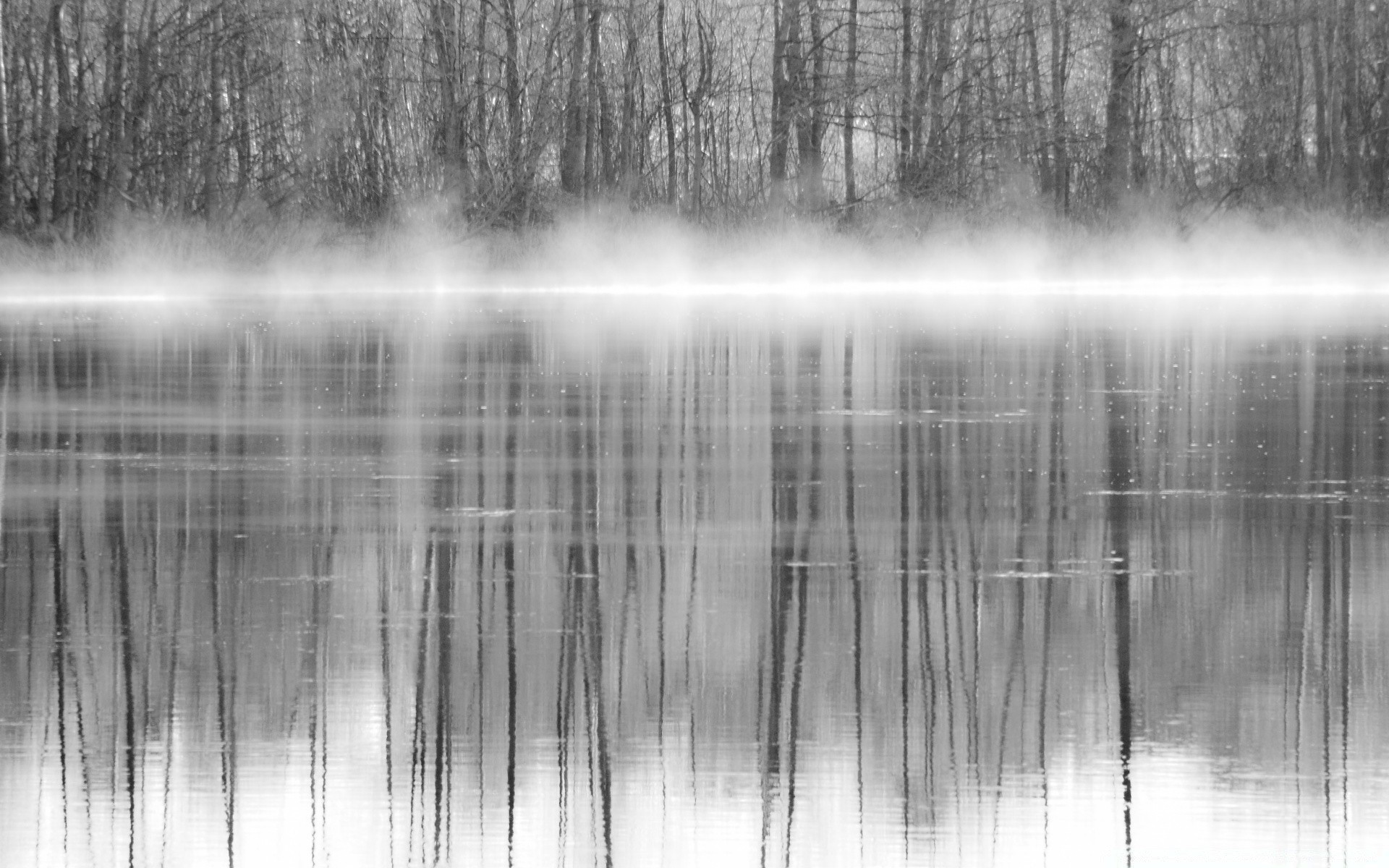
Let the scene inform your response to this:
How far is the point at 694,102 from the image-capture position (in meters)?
44.7

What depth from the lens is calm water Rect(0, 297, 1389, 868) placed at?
18.1 ft

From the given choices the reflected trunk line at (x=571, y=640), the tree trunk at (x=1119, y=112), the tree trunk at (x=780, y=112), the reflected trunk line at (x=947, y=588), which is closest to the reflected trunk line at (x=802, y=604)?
the reflected trunk line at (x=947, y=588)

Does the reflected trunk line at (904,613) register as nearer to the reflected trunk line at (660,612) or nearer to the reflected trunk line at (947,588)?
the reflected trunk line at (947,588)

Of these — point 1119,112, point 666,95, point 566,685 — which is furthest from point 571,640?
point 1119,112

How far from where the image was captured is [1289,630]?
7555mm

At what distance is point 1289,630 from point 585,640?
85.6 inches

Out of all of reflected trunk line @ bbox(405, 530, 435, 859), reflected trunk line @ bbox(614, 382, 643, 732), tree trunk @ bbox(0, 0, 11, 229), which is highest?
tree trunk @ bbox(0, 0, 11, 229)

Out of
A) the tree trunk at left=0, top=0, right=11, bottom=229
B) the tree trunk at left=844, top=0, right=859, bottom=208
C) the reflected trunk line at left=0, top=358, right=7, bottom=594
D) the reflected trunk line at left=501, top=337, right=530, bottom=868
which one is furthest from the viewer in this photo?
the tree trunk at left=844, top=0, right=859, bottom=208

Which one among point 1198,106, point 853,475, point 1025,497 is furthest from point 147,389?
point 1198,106

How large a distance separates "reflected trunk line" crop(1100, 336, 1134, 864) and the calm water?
0.09 feet

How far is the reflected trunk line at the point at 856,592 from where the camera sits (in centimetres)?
582

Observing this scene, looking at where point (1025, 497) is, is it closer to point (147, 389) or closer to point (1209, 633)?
point (1209, 633)

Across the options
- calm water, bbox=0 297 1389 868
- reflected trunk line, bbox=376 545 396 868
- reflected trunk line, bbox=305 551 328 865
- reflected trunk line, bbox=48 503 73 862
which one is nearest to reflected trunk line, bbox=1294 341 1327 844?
calm water, bbox=0 297 1389 868

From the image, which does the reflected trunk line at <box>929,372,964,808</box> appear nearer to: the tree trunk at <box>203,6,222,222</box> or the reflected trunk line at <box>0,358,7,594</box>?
the reflected trunk line at <box>0,358,7,594</box>
